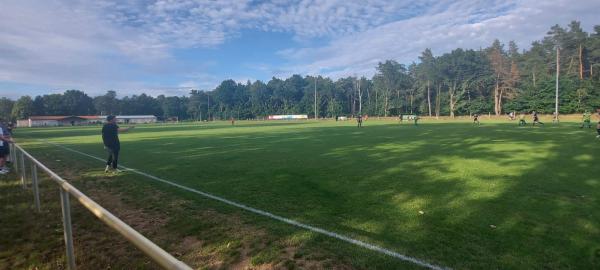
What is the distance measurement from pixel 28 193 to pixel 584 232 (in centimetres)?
1210

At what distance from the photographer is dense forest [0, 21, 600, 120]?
257 feet

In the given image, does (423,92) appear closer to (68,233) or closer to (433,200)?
(433,200)

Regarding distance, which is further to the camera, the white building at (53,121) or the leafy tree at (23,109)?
the leafy tree at (23,109)

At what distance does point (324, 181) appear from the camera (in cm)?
→ 975

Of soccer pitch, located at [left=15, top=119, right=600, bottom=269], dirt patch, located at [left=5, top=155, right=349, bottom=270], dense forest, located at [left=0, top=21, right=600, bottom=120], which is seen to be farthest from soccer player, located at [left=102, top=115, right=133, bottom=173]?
dense forest, located at [left=0, top=21, right=600, bottom=120]

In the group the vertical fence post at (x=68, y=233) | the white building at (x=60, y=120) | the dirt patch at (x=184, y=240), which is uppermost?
the white building at (x=60, y=120)

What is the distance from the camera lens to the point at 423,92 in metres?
109

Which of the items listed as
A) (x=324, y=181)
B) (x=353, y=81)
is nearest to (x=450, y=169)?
(x=324, y=181)

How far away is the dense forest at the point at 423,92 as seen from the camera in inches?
3078

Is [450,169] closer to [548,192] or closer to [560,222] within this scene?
[548,192]

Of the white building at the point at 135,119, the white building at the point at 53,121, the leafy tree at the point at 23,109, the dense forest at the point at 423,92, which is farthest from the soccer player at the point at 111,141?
the leafy tree at the point at 23,109

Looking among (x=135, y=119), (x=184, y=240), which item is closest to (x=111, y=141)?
(x=184, y=240)

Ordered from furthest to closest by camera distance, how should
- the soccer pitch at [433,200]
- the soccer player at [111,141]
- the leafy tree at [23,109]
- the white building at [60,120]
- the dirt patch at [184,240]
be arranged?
the leafy tree at [23,109] < the white building at [60,120] < the soccer player at [111,141] < the soccer pitch at [433,200] < the dirt patch at [184,240]

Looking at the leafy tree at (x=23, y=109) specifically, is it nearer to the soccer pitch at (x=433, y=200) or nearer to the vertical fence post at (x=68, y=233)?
the soccer pitch at (x=433, y=200)
